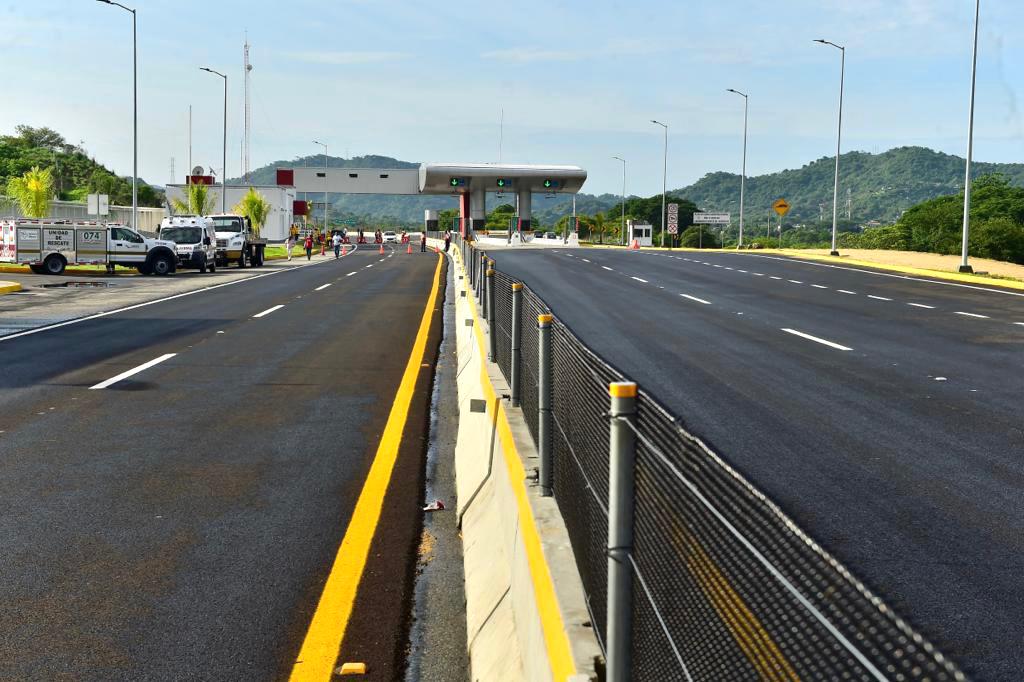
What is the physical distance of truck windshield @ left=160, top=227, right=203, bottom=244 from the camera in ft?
152

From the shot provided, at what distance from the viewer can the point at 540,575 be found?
4789 mm

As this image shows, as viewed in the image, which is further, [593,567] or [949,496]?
[949,496]

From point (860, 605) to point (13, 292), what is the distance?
33.0m

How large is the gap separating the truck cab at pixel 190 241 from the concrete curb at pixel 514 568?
39.3 metres

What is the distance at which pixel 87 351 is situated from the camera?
57.2 ft

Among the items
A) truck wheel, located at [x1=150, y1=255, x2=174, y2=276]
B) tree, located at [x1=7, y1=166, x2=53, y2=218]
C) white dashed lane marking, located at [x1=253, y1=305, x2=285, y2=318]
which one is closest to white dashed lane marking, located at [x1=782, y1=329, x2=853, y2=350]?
white dashed lane marking, located at [x1=253, y1=305, x2=285, y2=318]

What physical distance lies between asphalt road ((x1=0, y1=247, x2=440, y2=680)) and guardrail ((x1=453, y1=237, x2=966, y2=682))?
1.74m

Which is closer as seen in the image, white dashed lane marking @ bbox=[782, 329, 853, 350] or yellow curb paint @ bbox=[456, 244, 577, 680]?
yellow curb paint @ bbox=[456, 244, 577, 680]

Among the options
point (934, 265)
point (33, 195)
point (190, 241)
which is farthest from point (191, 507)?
point (33, 195)

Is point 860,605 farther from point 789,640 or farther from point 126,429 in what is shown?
point 126,429

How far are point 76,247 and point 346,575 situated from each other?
123 ft

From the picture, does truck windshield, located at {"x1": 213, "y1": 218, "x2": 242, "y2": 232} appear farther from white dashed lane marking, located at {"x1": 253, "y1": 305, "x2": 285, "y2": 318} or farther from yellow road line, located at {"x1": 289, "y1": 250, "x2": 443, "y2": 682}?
yellow road line, located at {"x1": 289, "y1": 250, "x2": 443, "y2": 682}

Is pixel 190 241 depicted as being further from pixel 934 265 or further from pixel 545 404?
pixel 545 404

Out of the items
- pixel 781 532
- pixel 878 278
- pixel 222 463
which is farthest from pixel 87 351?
pixel 878 278
